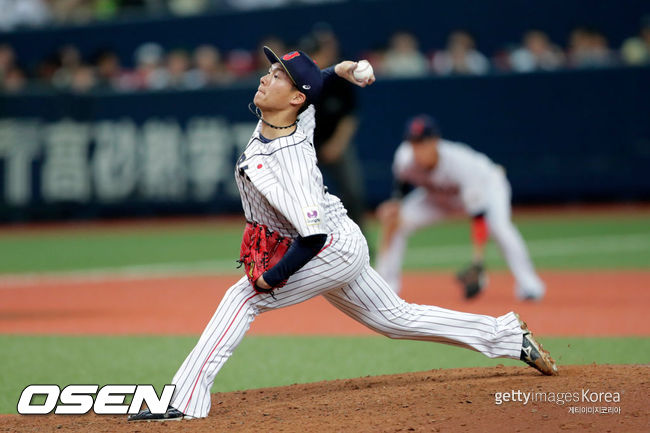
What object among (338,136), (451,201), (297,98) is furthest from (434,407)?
(338,136)

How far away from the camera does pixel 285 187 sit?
4621 mm

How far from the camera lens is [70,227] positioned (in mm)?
17516

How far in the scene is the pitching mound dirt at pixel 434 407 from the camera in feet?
14.5

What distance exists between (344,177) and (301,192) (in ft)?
22.8

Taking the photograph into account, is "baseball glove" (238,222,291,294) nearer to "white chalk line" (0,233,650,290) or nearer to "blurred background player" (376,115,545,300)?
"blurred background player" (376,115,545,300)

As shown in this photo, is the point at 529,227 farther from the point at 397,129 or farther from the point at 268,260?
the point at 268,260

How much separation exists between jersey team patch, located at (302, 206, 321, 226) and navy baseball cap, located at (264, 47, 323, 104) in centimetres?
64

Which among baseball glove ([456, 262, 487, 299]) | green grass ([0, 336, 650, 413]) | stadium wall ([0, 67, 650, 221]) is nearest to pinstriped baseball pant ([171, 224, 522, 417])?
green grass ([0, 336, 650, 413])

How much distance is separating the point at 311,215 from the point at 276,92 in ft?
2.23

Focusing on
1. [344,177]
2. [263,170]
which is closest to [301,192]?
[263,170]

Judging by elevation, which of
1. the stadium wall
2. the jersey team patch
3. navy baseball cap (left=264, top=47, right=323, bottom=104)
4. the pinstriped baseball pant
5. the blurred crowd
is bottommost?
the pinstriped baseball pant

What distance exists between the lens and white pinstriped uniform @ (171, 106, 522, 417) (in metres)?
4.64

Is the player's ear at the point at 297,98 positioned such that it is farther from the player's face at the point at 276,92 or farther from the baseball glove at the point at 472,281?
the baseball glove at the point at 472,281

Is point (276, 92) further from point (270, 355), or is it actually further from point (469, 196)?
point (469, 196)
